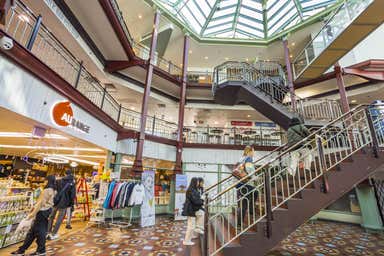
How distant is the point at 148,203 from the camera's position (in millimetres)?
6734

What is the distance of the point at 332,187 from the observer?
3.12 m

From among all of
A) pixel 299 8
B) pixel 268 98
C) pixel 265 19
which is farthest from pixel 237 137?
pixel 299 8

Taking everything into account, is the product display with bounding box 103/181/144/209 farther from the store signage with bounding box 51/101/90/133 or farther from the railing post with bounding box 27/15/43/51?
the railing post with bounding box 27/15/43/51

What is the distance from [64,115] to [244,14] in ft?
41.5

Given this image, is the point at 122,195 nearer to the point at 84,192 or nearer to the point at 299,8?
the point at 84,192

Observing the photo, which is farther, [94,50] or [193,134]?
[193,134]

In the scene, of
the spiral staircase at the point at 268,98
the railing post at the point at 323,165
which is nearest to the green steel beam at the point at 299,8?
the spiral staircase at the point at 268,98

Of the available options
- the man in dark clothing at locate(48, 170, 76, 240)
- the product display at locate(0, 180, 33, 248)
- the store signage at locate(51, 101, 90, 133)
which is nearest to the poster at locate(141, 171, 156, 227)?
the man in dark clothing at locate(48, 170, 76, 240)

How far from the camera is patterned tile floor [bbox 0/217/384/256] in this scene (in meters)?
4.09

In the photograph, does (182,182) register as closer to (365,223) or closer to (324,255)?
(324,255)

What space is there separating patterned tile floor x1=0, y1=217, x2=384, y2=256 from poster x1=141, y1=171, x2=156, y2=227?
15.0 inches

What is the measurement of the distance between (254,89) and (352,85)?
6915 millimetres

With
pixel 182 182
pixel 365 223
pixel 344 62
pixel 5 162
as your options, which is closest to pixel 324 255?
pixel 365 223

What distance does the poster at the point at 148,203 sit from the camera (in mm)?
6465
